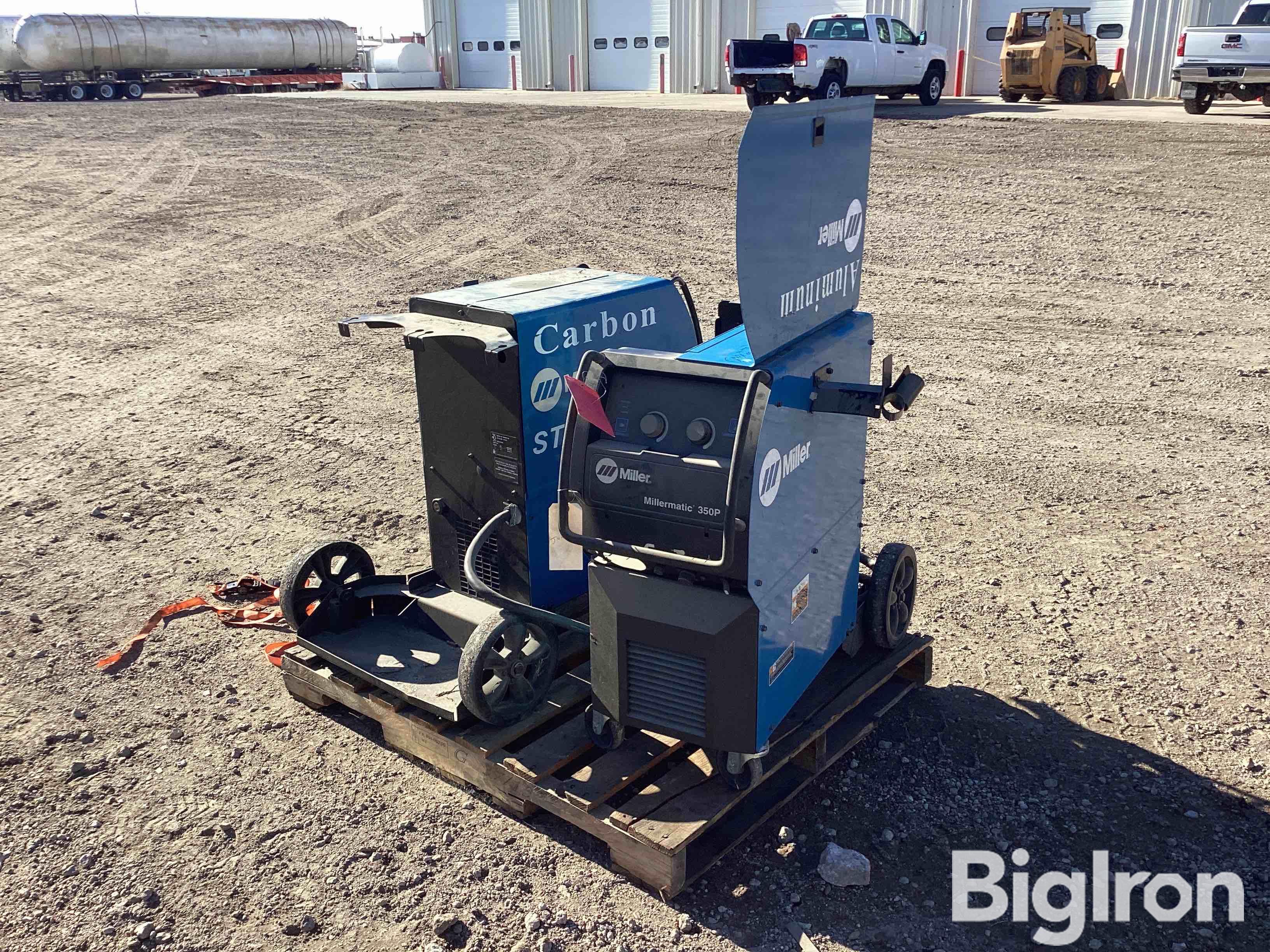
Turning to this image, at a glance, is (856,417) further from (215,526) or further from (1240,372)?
(1240,372)

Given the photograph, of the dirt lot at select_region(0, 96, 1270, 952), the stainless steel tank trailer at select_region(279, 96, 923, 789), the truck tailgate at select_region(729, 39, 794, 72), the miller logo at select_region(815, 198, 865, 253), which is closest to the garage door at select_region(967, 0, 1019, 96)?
the truck tailgate at select_region(729, 39, 794, 72)

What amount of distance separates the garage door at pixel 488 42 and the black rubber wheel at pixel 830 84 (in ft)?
56.9

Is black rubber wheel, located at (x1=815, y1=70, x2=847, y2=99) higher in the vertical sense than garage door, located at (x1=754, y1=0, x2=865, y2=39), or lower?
lower

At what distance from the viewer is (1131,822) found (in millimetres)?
3916

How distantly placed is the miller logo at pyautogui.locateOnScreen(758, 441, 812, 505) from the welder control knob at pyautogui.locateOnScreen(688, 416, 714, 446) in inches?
7.5

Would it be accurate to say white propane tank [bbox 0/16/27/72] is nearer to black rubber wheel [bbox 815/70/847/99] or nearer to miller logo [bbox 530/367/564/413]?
black rubber wheel [bbox 815/70/847/99]

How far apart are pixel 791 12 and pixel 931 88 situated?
7279mm

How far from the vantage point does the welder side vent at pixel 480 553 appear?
444cm

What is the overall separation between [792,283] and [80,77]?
34.8 meters

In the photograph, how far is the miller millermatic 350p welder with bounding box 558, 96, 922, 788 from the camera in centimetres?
332

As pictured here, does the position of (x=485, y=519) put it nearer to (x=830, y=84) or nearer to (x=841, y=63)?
(x=830, y=84)

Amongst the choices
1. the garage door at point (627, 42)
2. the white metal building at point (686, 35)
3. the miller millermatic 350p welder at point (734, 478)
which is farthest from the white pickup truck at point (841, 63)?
the miller millermatic 350p welder at point (734, 478)

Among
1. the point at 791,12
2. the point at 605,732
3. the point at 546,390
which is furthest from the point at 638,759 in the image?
the point at 791,12

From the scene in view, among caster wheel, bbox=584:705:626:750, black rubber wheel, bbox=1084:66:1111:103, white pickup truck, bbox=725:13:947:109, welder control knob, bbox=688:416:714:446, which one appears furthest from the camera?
black rubber wheel, bbox=1084:66:1111:103
